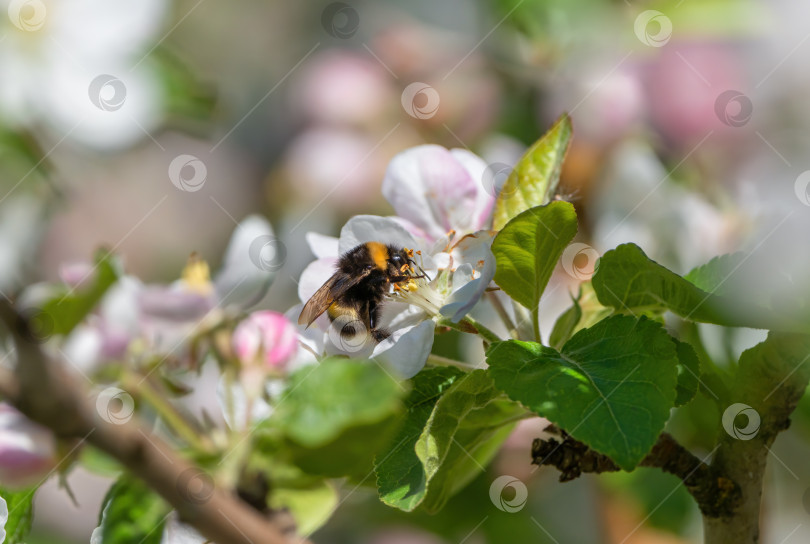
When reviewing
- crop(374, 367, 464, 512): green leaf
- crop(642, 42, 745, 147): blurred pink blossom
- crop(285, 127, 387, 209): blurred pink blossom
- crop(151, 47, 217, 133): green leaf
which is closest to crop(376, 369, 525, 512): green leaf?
crop(374, 367, 464, 512): green leaf

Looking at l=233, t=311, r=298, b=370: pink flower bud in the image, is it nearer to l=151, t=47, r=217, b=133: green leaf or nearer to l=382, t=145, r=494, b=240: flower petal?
l=382, t=145, r=494, b=240: flower petal

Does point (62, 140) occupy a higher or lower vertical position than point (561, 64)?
lower

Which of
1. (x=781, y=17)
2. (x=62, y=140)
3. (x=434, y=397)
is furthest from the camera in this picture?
(x=781, y=17)

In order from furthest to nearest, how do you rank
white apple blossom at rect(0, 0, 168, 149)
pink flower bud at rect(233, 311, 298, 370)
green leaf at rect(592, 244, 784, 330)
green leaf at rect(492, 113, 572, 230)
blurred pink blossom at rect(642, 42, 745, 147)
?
blurred pink blossom at rect(642, 42, 745, 147)
white apple blossom at rect(0, 0, 168, 149)
pink flower bud at rect(233, 311, 298, 370)
green leaf at rect(492, 113, 572, 230)
green leaf at rect(592, 244, 784, 330)

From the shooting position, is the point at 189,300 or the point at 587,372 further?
the point at 189,300

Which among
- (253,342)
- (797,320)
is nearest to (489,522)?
(253,342)

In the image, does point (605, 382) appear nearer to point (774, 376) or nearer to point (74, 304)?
point (774, 376)

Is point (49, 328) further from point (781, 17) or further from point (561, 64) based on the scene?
point (781, 17)
